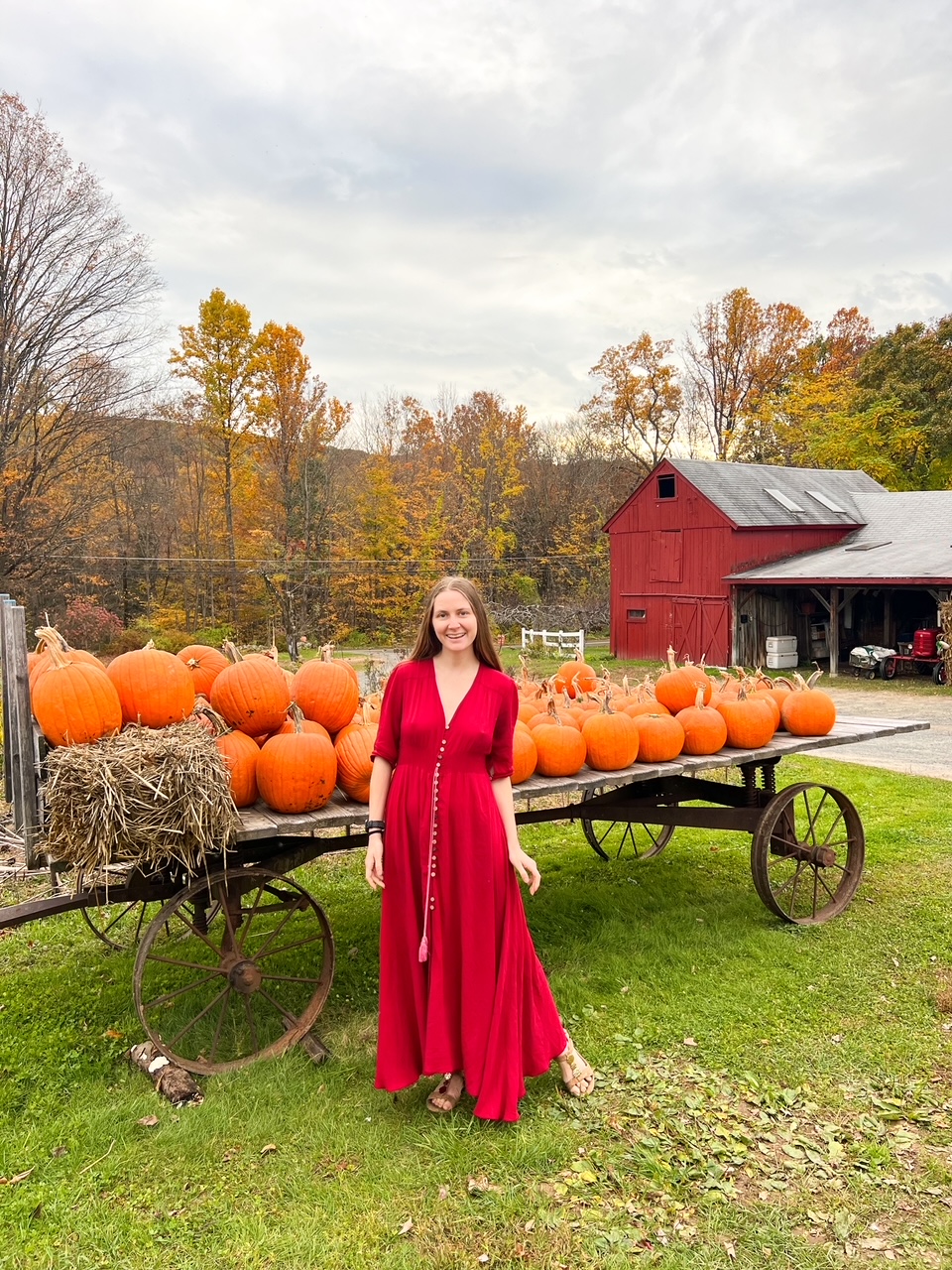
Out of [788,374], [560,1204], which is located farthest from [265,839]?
[788,374]

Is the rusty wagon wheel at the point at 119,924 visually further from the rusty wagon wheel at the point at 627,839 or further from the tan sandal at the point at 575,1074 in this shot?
the rusty wagon wheel at the point at 627,839

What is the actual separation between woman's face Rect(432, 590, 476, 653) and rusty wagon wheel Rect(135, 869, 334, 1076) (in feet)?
4.33

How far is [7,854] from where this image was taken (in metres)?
4.27

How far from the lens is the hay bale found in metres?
3.11

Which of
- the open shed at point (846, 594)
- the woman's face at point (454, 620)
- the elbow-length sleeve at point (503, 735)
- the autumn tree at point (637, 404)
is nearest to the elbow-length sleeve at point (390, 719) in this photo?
the woman's face at point (454, 620)

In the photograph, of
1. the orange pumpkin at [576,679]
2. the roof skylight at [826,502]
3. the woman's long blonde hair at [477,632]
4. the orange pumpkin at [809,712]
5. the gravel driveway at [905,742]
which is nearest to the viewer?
the woman's long blonde hair at [477,632]

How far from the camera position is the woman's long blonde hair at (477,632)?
323 cm

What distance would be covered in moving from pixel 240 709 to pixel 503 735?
52.7 inches

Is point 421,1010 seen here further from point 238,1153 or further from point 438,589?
point 438,589

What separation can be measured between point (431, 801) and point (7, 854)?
2.54 metres

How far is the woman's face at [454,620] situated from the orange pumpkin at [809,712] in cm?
289

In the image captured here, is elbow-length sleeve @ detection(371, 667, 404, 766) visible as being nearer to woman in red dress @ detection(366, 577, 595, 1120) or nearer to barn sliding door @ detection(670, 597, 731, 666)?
woman in red dress @ detection(366, 577, 595, 1120)

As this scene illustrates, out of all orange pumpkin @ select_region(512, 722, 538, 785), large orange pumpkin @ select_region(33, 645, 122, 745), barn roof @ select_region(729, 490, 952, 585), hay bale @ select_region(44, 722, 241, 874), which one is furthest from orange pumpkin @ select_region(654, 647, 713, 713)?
barn roof @ select_region(729, 490, 952, 585)

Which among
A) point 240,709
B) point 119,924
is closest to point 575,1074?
point 240,709
